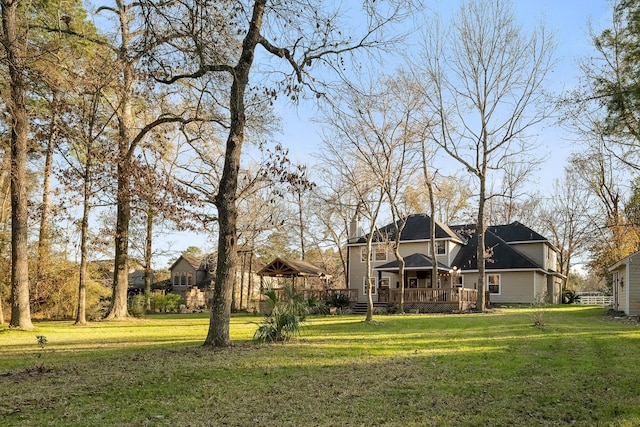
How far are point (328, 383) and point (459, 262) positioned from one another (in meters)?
28.6

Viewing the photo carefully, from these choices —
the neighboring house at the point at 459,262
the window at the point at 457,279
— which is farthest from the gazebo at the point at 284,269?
the window at the point at 457,279

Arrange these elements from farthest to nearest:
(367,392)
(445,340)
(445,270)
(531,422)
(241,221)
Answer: (241,221) → (445,270) → (445,340) → (367,392) → (531,422)

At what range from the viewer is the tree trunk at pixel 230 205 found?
10.2 m

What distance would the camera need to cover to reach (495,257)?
3378 centimetres

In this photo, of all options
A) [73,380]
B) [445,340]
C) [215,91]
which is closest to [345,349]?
[445,340]

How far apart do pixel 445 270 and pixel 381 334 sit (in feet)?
58.9

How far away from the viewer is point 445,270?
30719 millimetres

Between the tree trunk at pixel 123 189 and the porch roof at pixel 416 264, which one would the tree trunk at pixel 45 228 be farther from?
the porch roof at pixel 416 264

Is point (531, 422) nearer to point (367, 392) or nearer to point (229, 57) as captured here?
point (367, 392)

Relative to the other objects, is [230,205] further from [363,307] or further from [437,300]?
[363,307]

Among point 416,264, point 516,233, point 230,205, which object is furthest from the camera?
point 516,233

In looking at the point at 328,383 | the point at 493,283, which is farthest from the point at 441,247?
the point at 328,383

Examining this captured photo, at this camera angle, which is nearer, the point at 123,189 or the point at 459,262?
the point at 123,189

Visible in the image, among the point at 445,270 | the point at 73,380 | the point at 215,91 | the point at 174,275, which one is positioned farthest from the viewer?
the point at 174,275
